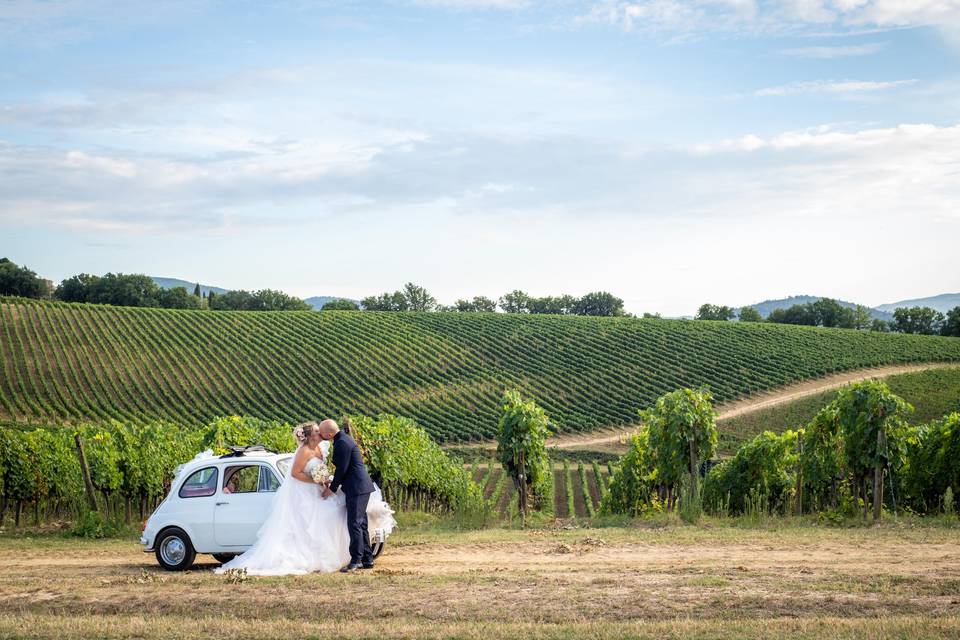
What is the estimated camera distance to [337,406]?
2736 inches

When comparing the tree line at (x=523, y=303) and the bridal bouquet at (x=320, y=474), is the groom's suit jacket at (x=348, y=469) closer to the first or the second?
the bridal bouquet at (x=320, y=474)

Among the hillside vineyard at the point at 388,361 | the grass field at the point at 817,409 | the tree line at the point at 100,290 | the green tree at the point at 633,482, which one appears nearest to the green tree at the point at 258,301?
the tree line at the point at 100,290

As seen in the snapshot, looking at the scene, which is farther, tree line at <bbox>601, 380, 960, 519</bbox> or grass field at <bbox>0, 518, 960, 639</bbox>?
tree line at <bbox>601, 380, 960, 519</bbox>

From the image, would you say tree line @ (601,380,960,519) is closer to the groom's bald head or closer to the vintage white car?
the groom's bald head

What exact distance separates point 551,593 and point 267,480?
4.83 meters

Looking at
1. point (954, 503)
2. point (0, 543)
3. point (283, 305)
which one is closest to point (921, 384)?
point (954, 503)

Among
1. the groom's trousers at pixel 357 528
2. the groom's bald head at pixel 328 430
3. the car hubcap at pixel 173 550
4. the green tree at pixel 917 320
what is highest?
the green tree at pixel 917 320

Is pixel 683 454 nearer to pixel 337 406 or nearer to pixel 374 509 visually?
pixel 374 509

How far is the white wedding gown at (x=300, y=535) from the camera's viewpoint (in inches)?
438

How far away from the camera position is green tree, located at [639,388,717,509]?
56.2 feet

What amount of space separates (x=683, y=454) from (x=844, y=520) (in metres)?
3.39

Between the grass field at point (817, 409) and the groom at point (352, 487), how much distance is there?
48.8m

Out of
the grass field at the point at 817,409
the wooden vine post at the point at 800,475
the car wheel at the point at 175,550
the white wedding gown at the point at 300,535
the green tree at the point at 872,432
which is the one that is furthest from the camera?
the grass field at the point at 817,409

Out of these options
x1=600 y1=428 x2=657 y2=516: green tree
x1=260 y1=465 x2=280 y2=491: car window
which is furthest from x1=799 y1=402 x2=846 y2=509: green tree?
x1=260 y1=465 x2=280 y2=491: car window
